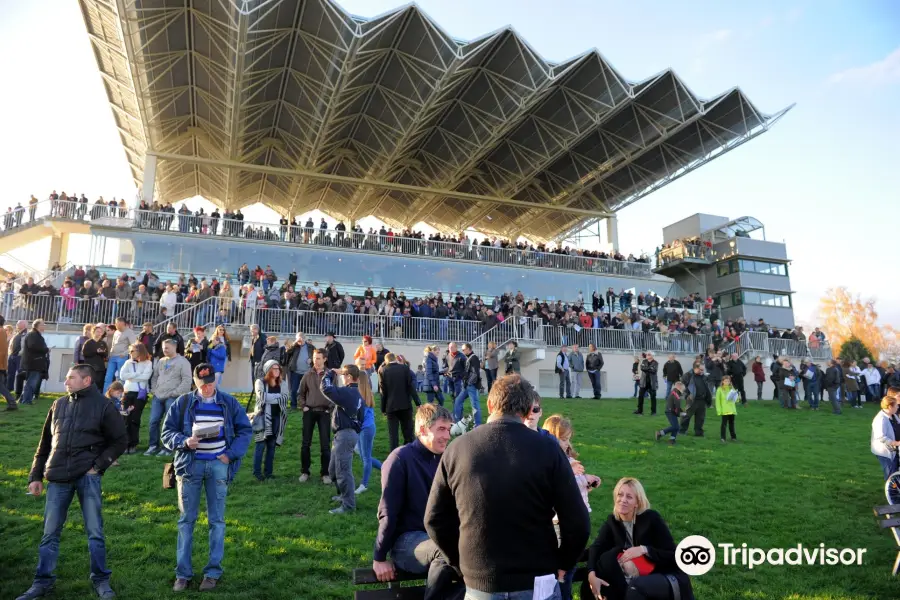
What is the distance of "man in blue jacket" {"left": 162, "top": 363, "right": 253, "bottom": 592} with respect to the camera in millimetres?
5734

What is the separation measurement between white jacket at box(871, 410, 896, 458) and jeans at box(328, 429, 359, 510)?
674 cm

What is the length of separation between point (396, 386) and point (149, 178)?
30.2 meters

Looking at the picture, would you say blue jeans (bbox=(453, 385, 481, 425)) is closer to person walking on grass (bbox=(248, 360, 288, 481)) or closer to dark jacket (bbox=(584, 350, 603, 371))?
person walking on grass (bbox=(248, 360, 288, 481))

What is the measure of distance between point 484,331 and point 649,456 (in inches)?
525

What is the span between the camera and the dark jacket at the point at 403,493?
404cm

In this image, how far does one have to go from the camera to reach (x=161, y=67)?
100ft

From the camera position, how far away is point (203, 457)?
5.84 meters

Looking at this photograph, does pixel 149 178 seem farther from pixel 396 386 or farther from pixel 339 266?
pixel 396 386

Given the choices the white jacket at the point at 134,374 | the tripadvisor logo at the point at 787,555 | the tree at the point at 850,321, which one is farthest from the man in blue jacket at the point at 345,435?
the tree at the point at 850,321

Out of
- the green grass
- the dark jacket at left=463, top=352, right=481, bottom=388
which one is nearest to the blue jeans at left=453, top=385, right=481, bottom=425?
the dark jacket at left=463, top=352, right=481, bottom=388

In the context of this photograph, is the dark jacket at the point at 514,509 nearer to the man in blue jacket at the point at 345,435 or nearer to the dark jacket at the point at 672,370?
the man in blue jacket at the point at 345,435

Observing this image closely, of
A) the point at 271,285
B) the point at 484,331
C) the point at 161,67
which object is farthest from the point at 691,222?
the point at 161,67

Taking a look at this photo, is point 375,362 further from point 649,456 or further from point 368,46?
point 368,46

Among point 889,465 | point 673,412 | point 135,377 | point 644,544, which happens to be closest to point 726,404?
point 673,412
